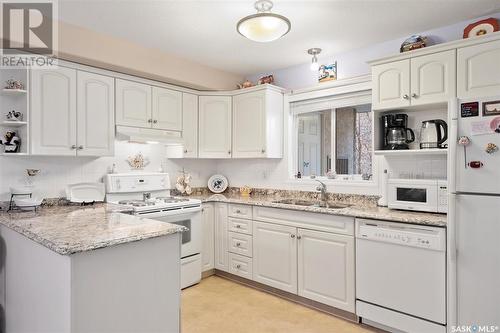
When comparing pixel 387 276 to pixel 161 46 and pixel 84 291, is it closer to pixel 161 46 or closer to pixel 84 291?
pixel 84 291

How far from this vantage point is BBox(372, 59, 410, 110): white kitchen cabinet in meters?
2.55

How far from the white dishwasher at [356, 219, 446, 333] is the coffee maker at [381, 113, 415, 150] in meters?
0.73

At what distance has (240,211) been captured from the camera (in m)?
3.42

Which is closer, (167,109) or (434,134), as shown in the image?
(434,134)

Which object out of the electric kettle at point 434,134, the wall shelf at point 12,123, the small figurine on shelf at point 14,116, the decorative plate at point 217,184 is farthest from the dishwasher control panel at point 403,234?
the small figurine on shelf at point 14,116

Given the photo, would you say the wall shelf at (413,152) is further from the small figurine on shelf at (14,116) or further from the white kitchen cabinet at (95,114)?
the small figurine on shelf at (14,116)

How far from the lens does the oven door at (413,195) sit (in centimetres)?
242

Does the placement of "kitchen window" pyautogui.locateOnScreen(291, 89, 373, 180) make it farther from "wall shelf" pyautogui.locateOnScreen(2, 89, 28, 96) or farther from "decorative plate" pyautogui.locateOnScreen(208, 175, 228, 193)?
"wall shelf" pyautogui.locateOnScreen(2, 89, 28, 96)

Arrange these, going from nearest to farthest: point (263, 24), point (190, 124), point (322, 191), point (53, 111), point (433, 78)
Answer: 1. point (263, 24)
2. point (433, 78)
3. point (53, 111)
4. point (322, 191)
5. point (190, 124)

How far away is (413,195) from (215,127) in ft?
7.67

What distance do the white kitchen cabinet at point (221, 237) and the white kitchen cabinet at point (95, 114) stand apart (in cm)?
131

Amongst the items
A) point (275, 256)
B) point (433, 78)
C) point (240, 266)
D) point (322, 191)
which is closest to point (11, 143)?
point (240, 266)

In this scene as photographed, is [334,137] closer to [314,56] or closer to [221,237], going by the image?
[314,56]

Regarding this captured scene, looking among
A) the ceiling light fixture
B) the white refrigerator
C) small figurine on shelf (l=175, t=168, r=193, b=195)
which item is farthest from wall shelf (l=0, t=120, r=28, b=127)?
the white refrigerator
